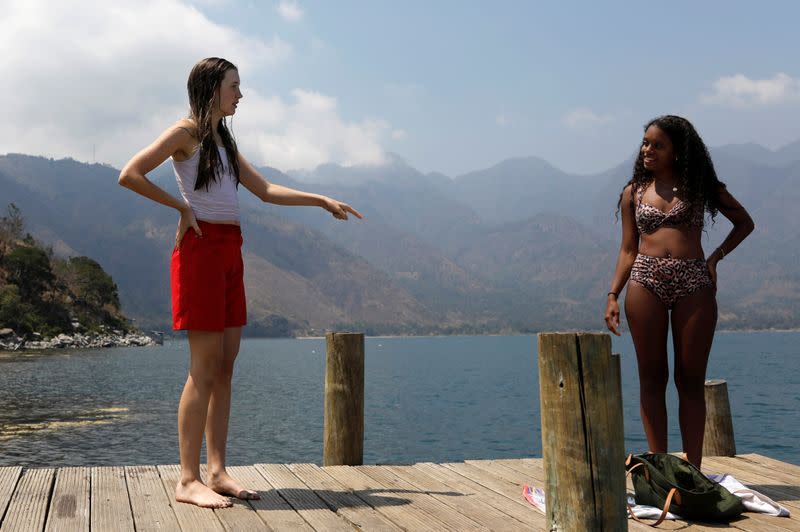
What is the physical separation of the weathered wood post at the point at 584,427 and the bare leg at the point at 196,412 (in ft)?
7.71

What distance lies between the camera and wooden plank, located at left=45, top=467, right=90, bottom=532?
181 inches

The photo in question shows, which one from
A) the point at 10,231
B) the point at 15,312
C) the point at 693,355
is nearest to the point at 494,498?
the point at 693,355

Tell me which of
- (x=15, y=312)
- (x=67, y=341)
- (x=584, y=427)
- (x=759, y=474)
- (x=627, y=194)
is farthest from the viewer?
(x=67, y=341)

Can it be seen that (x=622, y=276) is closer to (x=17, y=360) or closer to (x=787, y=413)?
(x=787, y=413)

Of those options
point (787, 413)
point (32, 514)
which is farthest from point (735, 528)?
point (787, 413)

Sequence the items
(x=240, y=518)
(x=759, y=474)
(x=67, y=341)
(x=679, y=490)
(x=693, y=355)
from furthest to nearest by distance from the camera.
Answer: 1. (x=67, y=341)
2. (x=759, y=474)
3. (x=693, y=355)
4. (x=679, y=490)
5. (x=240, y=518)

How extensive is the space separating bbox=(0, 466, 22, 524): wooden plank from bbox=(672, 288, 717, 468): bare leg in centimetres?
A: 462

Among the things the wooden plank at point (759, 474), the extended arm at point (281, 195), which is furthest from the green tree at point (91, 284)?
the wooden plank at point (759, 474)

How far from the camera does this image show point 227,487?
5.44 meters

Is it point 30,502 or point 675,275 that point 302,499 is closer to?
point 30,502

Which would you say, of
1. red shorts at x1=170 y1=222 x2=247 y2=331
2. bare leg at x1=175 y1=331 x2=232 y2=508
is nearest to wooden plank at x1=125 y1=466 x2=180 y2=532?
bare leg at x1=175 y1=331 x2=232 y2=508

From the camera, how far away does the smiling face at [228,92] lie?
5246 mm

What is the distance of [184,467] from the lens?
517 cm

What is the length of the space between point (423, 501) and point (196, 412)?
1.70 meters
